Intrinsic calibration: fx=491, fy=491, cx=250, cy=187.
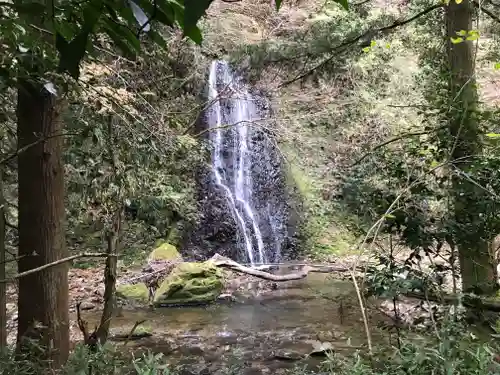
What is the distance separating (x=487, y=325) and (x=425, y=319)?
371 mm

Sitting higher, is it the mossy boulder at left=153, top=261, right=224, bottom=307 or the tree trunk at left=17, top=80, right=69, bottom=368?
the tree trunk at left=17, top=80, right=69, bottom=368

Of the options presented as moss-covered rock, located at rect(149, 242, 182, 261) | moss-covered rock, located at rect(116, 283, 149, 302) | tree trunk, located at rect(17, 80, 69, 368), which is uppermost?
tree trunk, located at rect(17, 80, 69, 368)

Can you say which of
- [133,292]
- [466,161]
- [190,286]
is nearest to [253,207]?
[190,286]

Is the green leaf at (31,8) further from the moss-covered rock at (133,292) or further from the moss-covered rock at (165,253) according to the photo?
the moss-covered rock at (165,253)

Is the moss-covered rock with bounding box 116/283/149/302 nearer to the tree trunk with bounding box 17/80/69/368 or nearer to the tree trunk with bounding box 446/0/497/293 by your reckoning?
the tree trunk with bounding box 17/80/69/368

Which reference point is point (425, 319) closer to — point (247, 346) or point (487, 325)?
point (487, 325)

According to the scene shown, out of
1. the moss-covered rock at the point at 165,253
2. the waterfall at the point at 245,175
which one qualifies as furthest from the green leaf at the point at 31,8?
the waterfall at the point at 245,175

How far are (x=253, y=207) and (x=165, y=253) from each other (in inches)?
119

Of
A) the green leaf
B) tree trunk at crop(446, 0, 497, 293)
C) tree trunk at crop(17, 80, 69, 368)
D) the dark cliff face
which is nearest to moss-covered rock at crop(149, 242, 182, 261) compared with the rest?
the dark cliff face

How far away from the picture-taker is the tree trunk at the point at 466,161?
11.1ft

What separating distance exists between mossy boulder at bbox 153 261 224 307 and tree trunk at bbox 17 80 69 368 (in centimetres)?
475

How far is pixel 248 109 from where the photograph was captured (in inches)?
547

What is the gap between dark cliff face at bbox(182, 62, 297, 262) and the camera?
464 inches

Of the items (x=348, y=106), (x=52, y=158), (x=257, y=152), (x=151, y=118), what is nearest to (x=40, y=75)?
(x=52, y=158)
